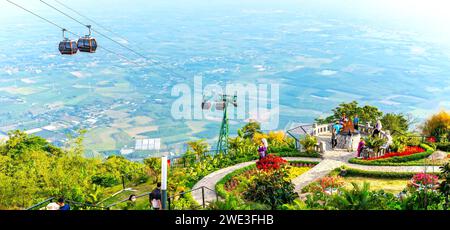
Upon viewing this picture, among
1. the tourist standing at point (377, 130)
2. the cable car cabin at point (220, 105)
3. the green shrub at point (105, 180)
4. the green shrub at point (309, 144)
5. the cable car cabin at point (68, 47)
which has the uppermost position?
the cable car cabin at point (68, 47)

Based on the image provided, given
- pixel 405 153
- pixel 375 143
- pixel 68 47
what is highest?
pixel 68 47

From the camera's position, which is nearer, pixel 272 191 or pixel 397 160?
pixel 272 191

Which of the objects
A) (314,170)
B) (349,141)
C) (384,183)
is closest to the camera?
(384,183)

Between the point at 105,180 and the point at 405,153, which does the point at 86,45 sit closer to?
the point at 105,180

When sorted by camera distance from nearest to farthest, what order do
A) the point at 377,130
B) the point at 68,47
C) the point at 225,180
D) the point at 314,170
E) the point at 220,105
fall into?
the point at 225,180
the point at 314,170
the point at 377,130
the point at 68,47
the point at 220,105

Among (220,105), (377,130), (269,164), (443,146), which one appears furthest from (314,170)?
(220,105)

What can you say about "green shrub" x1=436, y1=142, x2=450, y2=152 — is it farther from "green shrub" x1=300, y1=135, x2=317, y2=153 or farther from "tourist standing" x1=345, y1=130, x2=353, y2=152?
"green shrub" x1=300, y1=135, x2=317, y2=153

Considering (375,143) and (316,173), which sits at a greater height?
(375,143)

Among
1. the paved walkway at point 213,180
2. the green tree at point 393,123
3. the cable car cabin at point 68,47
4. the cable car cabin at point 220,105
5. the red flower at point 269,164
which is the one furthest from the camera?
the green tree at point 393,123

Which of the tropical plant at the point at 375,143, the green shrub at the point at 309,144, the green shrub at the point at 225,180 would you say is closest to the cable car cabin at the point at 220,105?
the green shrub at the point at 309,144

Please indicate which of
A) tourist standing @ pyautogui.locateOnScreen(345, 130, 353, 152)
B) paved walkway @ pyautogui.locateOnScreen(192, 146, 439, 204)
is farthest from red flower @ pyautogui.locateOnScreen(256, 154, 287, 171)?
tourist standing @ pyautogui.locateOnScreen(345, 130, 353, 152)

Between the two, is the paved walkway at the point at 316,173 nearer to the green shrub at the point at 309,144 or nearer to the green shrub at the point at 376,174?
the green shrub at the point at 376,174

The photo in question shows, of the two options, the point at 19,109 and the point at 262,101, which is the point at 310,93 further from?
the point at 19,109
